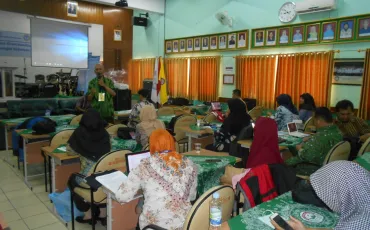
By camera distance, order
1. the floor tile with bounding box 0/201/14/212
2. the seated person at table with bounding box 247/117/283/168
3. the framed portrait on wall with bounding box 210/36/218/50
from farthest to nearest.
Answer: the framed portrait on wall with bounding box 210/36/218/50 → the floor tile with bounding box 0/201/14/212 → the seated person at table with bounding box 247/117/283/168

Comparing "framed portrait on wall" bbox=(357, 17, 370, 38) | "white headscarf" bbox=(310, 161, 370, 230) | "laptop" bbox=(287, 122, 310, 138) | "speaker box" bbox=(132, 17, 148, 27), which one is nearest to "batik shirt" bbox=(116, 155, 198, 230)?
"white headscarf" bbox=(310, 161, 370, 230)

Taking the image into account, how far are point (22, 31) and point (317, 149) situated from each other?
10093 millimetres

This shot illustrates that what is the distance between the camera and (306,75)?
647 centimetres

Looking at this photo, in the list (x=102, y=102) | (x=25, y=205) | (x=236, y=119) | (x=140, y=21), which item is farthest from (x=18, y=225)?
(x=140, y=21)

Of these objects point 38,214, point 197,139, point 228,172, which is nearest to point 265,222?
point 228,172

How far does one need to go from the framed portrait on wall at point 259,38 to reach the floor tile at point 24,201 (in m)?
5.77

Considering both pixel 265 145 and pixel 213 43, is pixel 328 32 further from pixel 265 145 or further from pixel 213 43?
pixel 265 145

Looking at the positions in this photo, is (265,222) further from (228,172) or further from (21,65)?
(21,65)

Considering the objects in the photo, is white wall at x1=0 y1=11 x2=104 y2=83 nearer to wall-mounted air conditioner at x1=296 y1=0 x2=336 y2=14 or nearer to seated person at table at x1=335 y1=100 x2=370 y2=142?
wall-mounted air conditioner at x1=296 y1=0 x2=336 y2=14

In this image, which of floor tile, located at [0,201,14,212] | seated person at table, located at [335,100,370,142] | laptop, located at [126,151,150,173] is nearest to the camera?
laptop, located at [126,151,150,173]

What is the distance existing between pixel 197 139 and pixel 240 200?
2.92 meters

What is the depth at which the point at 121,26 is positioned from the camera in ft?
38.0

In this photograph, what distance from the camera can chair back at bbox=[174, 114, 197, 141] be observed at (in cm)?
543

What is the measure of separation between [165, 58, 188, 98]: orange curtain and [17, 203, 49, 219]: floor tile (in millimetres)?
6055
